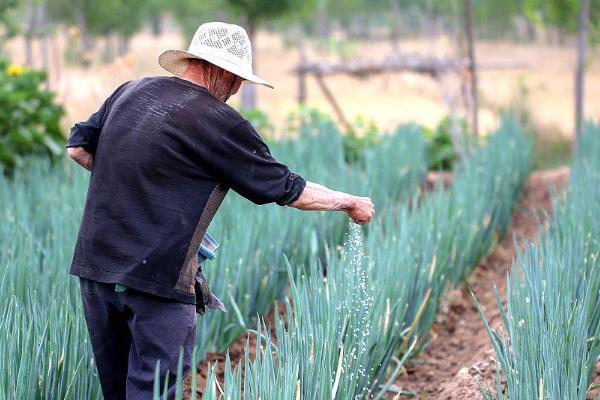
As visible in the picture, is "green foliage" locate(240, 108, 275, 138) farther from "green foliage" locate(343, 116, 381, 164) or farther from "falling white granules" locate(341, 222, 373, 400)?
"falling white granules" locate(341, 222, 373, 400)

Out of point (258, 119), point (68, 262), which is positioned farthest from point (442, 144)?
point (68, 262)

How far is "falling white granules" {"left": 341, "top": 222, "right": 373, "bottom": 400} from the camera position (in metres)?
2.42

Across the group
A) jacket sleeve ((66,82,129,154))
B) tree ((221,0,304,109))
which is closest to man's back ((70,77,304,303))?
jacket sleeve ((66,82,129,154))

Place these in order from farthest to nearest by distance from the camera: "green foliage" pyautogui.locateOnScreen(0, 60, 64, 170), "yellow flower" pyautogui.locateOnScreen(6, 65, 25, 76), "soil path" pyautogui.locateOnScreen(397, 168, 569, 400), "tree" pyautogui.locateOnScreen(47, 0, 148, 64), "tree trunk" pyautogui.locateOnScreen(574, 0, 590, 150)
Result: 1. "tree" pyautogui.locateOnScreen(47, 0, 148, 64)
2. "tree trunk" pyautogui.locateOnScreen(574, 0, 590, 150)
3. "yellow flower" pyautogui.locateOnScreen(6, 65, 25, 76)
4. "green foliage" pyautogui.locateOnScreen(0, 60, 64, 170)
5. "soil path" pyautogui.locateOnScreen(397, 168, 569, 400)

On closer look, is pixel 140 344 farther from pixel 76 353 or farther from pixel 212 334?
pixel 212 334

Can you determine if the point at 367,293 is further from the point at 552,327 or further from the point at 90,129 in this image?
the point at 90,129

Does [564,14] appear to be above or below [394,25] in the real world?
below

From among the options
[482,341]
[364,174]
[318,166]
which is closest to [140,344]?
[482,341]

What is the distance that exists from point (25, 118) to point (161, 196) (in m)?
4.61

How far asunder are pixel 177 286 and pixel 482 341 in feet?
5.71

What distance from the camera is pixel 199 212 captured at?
2.28 m

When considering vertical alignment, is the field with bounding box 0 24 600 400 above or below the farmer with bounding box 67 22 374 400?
below

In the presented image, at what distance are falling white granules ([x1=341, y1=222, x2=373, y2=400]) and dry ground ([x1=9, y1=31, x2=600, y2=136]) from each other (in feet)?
17.4

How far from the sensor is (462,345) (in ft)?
12.3
